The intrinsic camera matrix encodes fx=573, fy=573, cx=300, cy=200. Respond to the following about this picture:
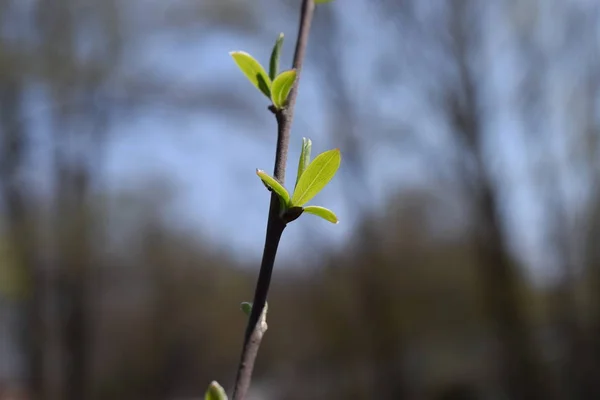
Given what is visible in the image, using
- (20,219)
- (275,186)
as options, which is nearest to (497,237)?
(20,219)

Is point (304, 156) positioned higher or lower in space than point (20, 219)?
higher

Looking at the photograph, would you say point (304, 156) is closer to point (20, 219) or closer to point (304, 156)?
point (304, 156)

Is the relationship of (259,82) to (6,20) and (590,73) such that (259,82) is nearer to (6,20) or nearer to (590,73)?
(590,73)

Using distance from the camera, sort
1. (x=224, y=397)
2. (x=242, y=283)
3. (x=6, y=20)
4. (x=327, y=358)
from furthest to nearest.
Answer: (x=242, y=283)
(x=327, y=358)
(x=6, y=20)
(x=224, y=397)

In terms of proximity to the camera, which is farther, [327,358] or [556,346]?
[327,358]

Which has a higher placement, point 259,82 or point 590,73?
point 590,73

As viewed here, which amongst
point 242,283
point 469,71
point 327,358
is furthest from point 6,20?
point 327,358

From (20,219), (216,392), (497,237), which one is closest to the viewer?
(216,392)
